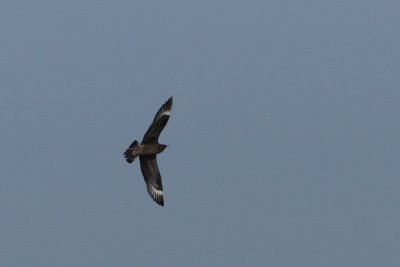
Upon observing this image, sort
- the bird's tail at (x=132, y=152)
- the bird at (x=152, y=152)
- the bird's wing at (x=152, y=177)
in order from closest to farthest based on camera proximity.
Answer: the bird's tail at (x=132, y=152) < the bird at (x=152, y=152) < the bird's wing at (x=152, y=177)

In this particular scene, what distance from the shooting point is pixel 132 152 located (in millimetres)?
31812

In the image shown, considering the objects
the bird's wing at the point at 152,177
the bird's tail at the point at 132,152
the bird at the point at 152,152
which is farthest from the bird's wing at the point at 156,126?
the bird's wing at the point at 152,177

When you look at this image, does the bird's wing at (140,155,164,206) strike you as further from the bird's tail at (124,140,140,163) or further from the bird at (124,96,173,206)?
the bird's tail at (124,140,140,163)

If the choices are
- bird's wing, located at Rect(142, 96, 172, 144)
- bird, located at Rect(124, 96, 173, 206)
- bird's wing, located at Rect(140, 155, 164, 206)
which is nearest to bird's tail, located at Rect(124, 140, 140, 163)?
bird, located at Rect(124, 96, 173, 206)

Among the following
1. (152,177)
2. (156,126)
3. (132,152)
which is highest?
(156,126)

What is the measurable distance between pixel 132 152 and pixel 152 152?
0.95 m

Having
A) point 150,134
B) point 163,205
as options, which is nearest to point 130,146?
point 150,134

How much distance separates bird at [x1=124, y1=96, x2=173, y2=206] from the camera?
105 feet

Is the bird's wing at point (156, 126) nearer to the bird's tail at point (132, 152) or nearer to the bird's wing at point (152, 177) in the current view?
the bird's tail at point (132, 152)

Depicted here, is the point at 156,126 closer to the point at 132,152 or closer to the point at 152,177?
the point at 132,152

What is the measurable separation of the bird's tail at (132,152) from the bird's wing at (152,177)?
2.09ft

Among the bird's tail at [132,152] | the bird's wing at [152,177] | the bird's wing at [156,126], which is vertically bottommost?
the bird's wing at [152,177]

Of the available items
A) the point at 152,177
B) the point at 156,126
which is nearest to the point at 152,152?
the point at 156,126

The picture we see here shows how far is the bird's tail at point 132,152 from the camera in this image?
31.8m
